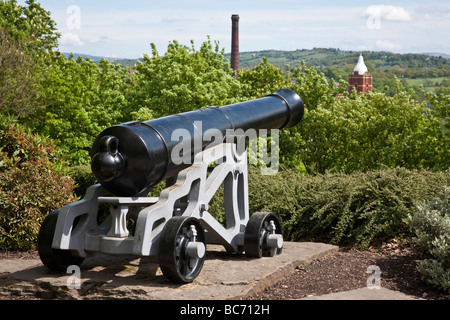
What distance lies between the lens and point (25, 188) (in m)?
8.15

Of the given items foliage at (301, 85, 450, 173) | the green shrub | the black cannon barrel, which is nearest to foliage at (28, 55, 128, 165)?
the green shrub

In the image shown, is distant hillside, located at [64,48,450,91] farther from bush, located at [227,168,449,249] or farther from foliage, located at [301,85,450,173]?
bush, located at [227,168,449,249]

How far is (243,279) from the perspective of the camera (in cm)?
570

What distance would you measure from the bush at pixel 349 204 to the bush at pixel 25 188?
236 centimetres

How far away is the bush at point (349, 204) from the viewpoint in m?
8.02

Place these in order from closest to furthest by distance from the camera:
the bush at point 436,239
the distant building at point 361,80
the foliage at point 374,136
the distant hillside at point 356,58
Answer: the bush at point 436,239, the foliage at point 374,136, the distant building at point 361,80, the distant hillside at point 356,58

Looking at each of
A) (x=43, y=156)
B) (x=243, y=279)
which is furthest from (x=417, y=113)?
(x=243, y=279)

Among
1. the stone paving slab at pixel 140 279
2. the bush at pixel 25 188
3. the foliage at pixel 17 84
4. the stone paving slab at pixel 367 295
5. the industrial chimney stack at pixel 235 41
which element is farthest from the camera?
the industrial chimney stack at pixel 235 41

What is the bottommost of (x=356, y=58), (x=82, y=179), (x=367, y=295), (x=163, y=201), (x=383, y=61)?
(x=367, y=295)

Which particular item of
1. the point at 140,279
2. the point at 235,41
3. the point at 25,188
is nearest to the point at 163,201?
the point at 140,279

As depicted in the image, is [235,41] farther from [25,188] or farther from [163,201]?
[163,201]

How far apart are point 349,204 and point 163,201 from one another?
3.51 meters

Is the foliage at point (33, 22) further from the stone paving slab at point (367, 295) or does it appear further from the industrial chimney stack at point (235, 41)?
the stone paving slab at point (367, 295)

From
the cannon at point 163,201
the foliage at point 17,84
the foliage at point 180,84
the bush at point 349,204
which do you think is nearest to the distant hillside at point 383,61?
the foliage at point 180,84
